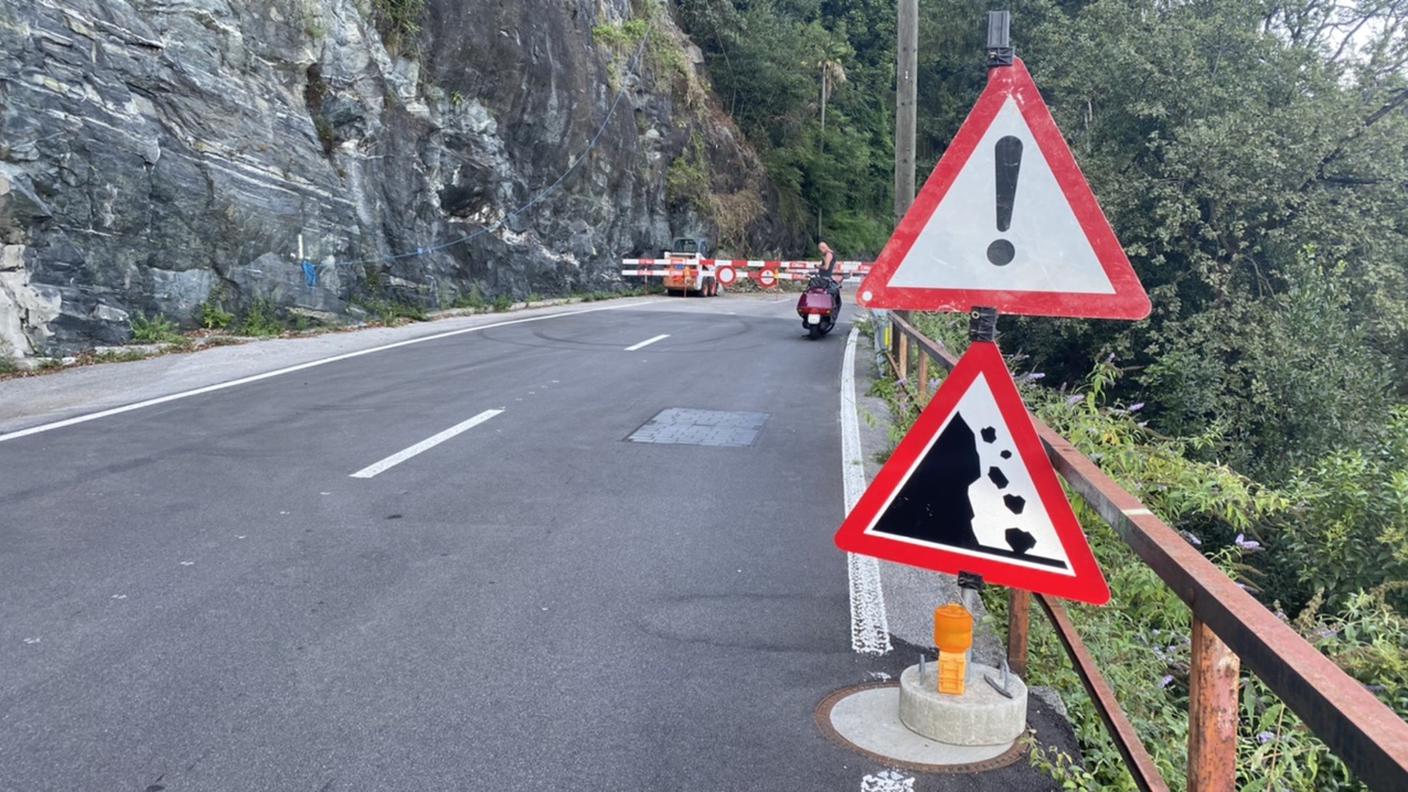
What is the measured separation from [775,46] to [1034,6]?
593 inches

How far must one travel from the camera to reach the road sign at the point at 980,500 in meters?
3.40

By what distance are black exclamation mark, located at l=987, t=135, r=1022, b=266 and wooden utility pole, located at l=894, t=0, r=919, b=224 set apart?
10677 millimetres

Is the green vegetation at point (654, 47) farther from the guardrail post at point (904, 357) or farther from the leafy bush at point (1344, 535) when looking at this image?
the leafy bush at point (1344, 535)

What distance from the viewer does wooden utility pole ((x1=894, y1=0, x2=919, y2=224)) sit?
13.9 m

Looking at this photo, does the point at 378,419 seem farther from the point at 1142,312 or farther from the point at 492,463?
the point at 1142,312

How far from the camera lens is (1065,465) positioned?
12.0 feet

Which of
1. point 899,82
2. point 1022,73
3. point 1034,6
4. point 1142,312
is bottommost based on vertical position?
point 1142,312

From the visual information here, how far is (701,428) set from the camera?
10.1 m

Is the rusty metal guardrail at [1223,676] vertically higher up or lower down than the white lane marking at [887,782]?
higher up

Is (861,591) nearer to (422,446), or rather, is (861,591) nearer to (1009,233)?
(1009,233)

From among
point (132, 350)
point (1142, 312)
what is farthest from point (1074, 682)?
point (132, 350)

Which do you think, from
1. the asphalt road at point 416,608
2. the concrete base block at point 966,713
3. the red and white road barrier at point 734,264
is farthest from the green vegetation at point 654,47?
the concrete base block at point 966,713

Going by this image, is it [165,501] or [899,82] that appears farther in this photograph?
[899,82]

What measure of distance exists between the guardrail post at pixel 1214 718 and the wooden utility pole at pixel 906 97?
12095mm
